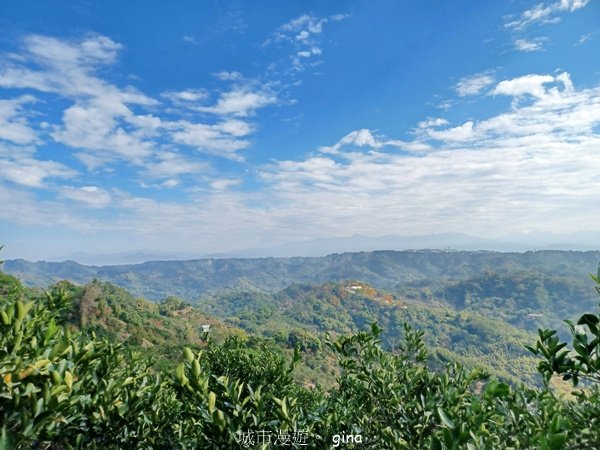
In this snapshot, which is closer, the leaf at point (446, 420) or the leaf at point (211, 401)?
the leaf at point (446, 420)

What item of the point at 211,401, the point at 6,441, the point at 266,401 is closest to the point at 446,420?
the point at 211,401

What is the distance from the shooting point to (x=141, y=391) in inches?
148

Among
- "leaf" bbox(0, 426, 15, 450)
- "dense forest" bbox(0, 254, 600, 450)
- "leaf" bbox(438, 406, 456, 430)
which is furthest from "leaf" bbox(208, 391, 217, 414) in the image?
"leaf" bbox(438, 406, 456, 430)

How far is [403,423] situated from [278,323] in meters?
193

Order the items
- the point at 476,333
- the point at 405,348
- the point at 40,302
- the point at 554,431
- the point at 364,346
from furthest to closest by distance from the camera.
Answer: the point at 476,333 → the point at 405,348 → the point at 364,346 → the point at 40,302 → the point at 554,431

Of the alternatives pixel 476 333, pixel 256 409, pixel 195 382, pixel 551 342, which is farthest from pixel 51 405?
pixel 476 333

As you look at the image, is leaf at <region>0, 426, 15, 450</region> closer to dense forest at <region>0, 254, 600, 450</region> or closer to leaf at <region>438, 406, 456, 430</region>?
dense forest at <region>0, 254, 600, 450</region>

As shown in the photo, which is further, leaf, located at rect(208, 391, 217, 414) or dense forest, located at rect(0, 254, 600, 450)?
leaf, located at rect(208, 391, 217, 414)

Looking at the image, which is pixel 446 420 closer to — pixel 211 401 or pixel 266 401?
pixel 211 401

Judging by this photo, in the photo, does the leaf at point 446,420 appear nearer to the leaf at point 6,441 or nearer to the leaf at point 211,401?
the leaf at point 211,401

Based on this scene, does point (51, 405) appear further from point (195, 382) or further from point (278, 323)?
point (278, 323)

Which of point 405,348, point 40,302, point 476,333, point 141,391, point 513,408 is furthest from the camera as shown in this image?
point 476,333

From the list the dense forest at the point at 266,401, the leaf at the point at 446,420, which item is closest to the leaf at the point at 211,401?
the dense forest at the point at 266,401

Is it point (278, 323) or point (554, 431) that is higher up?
point (554, 431)
